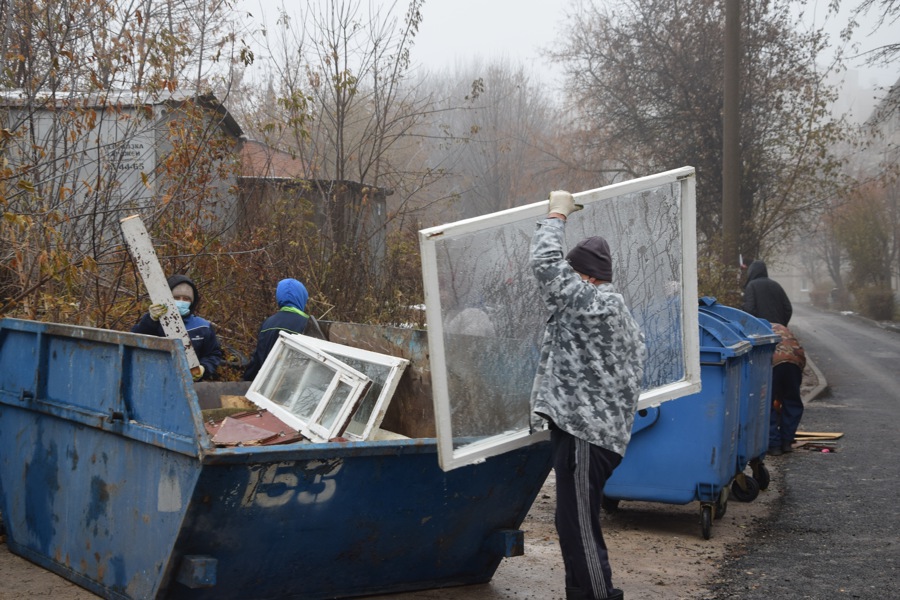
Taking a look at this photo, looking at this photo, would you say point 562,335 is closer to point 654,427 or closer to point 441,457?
point 441,457

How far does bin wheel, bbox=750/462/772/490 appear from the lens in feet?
27.7

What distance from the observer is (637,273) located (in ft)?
16.3

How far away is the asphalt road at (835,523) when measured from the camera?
215 inches

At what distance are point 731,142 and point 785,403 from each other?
5.82m

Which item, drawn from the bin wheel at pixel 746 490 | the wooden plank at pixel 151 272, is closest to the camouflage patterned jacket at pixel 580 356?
the wooden plank at pixel 151 272

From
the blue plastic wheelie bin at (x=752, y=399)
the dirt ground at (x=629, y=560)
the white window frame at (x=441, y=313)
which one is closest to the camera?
the white window frame at (x=441, y=313)

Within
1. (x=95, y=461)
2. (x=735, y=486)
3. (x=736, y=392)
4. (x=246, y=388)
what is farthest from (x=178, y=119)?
(x=735, y=486)

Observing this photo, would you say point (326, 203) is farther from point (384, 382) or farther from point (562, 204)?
point (562, 204)

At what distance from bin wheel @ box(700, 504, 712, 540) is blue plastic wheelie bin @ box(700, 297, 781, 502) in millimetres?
654

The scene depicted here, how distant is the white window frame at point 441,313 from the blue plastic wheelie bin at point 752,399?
2503 millimetres

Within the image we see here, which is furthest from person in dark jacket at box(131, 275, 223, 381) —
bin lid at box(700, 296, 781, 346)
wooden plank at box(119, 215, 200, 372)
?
bin lid at box(700, 296, 781, 346)

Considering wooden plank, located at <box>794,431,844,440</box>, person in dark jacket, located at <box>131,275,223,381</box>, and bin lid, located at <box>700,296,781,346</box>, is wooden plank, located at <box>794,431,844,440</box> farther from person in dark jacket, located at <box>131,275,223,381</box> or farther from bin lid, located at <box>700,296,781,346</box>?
person in dark jacket, located at <box>131,275,223,381</box>

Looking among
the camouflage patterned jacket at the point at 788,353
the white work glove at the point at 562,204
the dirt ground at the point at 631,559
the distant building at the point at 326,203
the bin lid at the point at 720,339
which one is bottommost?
the dirt ground at the point at 631,559

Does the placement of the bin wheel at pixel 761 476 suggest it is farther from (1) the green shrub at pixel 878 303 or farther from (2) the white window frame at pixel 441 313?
(1) the green shrub at pixel 878 303
